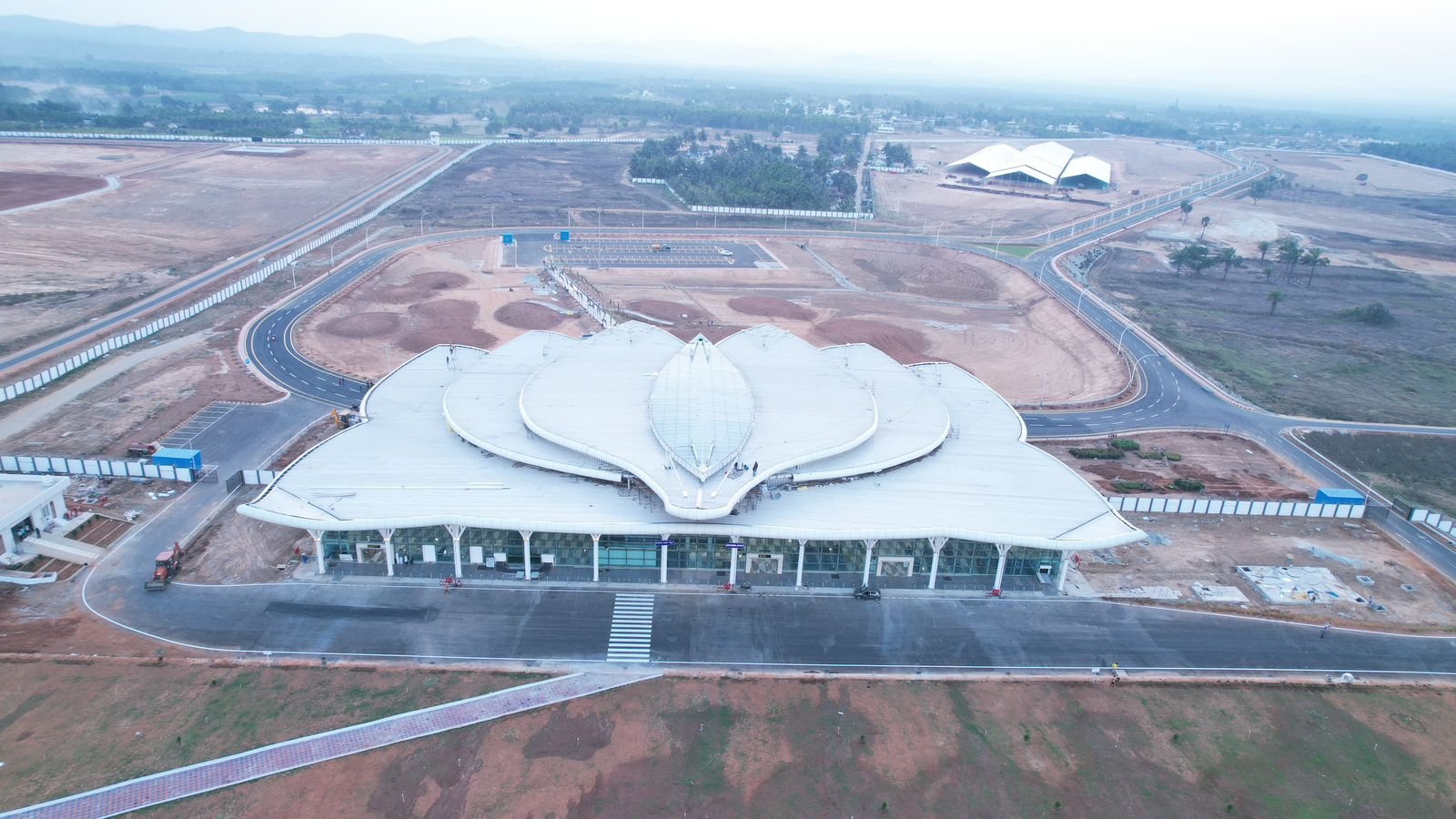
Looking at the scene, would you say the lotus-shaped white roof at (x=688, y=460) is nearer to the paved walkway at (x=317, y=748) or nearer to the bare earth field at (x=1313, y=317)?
the paved walkway at (x=317, y=748)

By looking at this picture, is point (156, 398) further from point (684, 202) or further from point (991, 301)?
point (684, 202)

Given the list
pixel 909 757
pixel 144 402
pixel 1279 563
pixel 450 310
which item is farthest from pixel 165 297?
pixel 1279 563

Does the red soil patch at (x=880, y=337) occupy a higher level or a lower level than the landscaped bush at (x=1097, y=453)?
higher

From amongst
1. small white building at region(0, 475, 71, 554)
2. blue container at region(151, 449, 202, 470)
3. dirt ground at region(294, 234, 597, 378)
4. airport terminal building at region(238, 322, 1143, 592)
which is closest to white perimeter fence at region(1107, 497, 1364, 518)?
airport terminal building at region(238, 322, 1143, 592)

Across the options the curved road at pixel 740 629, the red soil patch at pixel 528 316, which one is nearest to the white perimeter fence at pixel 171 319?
the curved road at pixel 740 629

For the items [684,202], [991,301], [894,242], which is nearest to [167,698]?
[991,301]

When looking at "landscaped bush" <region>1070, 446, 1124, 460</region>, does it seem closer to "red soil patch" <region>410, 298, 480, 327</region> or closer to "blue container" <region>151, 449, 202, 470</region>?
"red soil patch" <region>410, 298, 480, 327</region>
